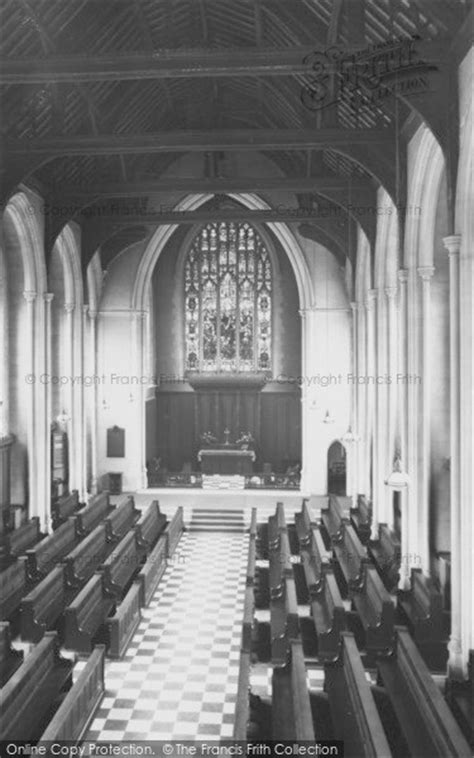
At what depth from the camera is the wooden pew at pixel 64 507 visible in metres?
17.1

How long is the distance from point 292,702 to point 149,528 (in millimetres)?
8749

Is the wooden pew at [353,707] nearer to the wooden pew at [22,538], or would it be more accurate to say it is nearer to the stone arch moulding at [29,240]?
the wooden pew at [22,538]

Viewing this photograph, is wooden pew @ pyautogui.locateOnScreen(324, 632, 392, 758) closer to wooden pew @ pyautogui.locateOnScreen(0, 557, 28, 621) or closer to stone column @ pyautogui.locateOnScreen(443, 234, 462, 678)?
stone column @ pyautogui.locateOnScreen(443, 234, 462, 678)

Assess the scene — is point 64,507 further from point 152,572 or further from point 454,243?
point 454,243

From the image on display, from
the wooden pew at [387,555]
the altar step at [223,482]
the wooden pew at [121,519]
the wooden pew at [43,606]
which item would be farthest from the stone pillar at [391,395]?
the altar step at [223,482]

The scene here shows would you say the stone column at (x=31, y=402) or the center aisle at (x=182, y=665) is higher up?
the stone column at (x=31, y=402)

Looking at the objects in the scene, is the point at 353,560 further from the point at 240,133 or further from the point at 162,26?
the point at 162,26

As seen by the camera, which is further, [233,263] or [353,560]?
[233,263]

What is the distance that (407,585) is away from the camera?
39.3ft

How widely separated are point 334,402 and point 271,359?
3.72m

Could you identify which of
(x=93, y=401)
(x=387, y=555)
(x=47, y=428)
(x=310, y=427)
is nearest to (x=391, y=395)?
(x=387, y=555)

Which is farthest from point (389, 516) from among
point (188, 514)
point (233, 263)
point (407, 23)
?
point (233, 263)

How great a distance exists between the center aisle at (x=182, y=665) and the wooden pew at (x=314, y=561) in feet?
4.44

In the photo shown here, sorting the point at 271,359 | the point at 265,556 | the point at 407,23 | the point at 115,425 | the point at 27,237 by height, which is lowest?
the point at 265,556
